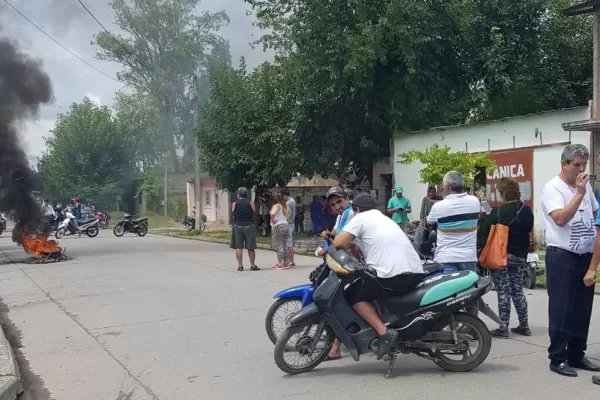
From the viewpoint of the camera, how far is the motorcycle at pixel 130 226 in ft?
94.2

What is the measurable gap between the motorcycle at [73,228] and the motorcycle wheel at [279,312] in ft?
74.8

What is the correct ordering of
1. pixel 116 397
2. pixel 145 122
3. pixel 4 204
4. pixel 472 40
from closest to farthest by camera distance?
pixel 116 397
pixel 4 204
pixel 472 40
pixel 145 122

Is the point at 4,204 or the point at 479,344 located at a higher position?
the point at 4,204

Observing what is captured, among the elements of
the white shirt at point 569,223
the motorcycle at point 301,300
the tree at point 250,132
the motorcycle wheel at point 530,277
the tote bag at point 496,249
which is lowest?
the motorcycle wheel at point 530,277

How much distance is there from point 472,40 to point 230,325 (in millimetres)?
16508

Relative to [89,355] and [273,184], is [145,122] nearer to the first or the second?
[273,184]

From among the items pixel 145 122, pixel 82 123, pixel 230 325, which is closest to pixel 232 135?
pixel 230 325

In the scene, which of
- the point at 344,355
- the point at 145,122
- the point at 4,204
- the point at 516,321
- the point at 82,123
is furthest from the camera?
the point at 145,122

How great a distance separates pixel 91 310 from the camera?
970 centimetres

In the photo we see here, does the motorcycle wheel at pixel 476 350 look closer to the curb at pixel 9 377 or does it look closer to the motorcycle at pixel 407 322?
the motorcycle at pixel 407 322

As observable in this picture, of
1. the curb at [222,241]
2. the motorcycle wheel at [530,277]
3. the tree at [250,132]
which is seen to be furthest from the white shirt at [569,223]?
the tree at [250,132]

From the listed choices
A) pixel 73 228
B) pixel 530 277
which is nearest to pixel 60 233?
pixel 73 228

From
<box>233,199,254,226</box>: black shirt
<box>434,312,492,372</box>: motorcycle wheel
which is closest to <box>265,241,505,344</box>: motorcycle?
<box>434,312,492,372</box>: motorcycle wheel

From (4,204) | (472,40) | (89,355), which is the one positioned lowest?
(89,355)
